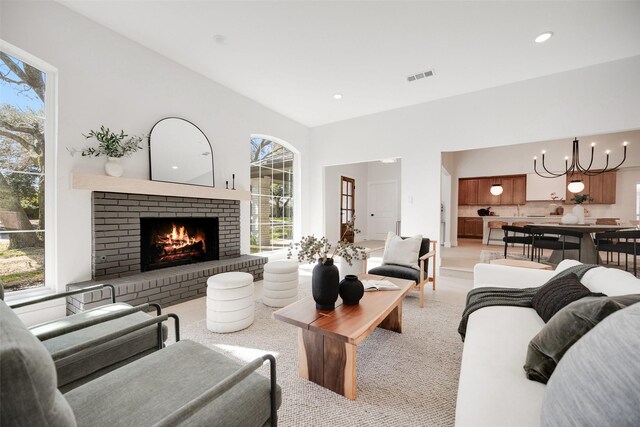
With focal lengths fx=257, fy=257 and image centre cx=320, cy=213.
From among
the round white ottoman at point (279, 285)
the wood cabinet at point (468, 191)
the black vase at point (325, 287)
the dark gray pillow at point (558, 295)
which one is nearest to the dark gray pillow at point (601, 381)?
the dark gray pillow at point (558, 295)

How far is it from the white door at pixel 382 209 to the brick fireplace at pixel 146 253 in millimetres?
5521

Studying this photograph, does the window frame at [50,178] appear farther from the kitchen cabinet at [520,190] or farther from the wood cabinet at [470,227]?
the kitchen cabinet at [520,190]

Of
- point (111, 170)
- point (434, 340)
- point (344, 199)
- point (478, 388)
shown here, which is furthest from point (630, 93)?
point (111, 170)

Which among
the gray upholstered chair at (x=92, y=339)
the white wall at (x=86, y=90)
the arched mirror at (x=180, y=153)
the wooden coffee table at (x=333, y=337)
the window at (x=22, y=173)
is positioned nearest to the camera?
the gray upholstered chair at (x=92, y=339)

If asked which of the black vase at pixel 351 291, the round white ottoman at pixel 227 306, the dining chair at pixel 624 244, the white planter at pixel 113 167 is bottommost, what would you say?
the round white ottoman at pixel 227 306

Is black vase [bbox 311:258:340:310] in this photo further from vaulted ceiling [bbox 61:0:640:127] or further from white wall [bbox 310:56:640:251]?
white wall [bbox 310:56:640:251]

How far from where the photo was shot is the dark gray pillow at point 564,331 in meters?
0.96

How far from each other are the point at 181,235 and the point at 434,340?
10.9 ft

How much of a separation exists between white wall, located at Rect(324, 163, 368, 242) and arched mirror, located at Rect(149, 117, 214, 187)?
3.18 m

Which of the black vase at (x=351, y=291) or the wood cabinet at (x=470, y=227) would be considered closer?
the black vase at (x=351, y=291)

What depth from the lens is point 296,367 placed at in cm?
186

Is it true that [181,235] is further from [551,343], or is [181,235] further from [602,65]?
[602,65]

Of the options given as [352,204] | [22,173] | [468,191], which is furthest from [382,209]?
[22,173]

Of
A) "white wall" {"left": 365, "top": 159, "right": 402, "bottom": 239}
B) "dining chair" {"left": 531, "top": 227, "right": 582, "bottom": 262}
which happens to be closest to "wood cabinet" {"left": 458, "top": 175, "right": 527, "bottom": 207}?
"white wall" {"left": 365, "top": 159, "right": 402, "bottom": 239}
